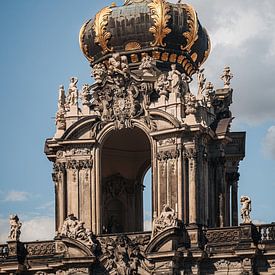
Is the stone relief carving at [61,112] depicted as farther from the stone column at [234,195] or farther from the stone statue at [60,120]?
the stone column at [234,195]

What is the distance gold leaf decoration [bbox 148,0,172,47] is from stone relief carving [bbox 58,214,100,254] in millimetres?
9166

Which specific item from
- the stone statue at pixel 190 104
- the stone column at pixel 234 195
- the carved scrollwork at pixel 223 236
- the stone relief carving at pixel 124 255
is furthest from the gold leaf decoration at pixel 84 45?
the carved scrollwork at pixel 223 236

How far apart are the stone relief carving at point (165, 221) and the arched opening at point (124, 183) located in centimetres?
654

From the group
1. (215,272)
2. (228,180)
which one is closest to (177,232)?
(215,272)

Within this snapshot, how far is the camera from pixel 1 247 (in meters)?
74.6

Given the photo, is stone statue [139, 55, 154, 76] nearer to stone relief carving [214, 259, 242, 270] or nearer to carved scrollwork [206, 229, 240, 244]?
carved scrollwork [206, 229, 240, 244]

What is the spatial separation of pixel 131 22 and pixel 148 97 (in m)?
4.14

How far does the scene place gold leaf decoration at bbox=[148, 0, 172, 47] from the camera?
248 feet

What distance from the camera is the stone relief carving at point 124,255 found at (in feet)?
236

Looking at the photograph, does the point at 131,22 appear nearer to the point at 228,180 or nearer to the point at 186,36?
the point at 186,36

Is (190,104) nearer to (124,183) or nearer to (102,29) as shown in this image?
(102,29)

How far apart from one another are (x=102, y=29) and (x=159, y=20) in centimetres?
274

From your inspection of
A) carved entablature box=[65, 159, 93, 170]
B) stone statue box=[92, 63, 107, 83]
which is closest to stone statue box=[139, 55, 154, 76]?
stone statue box=[92, 63, 107, 83]

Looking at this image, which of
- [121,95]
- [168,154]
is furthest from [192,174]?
[121,95]
